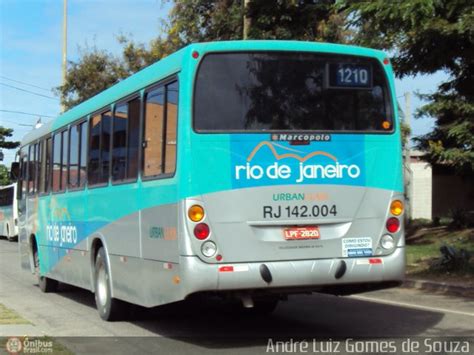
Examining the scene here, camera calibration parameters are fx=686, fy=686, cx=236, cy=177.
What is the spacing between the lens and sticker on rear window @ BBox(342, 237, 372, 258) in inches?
302

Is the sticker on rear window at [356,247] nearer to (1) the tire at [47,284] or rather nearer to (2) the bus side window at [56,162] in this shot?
(2) the bus side window at [56,162]

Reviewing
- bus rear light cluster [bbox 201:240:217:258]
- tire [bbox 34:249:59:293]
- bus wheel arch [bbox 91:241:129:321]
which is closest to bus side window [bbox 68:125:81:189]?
bus wheel arch [bbox 91:241:129:321]

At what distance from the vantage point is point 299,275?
7418 mm

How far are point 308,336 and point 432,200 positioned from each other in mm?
24284

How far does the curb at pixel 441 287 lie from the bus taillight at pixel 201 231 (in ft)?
22.8

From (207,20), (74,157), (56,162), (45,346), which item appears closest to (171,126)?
(45,346)

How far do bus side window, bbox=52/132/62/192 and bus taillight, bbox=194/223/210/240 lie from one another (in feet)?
19.1

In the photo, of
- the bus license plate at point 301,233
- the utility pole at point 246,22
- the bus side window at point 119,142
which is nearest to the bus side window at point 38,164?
the bus side window at point 119,142

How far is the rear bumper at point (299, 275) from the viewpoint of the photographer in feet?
23.4

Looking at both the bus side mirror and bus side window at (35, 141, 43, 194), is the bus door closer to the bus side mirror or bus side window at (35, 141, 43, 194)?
the bus side mirror

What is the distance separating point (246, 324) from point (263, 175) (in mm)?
2852

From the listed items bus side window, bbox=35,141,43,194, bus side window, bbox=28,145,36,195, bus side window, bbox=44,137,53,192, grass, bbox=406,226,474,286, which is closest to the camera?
bus side window, bbox=44,137,53,192

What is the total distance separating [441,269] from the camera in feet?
47.8

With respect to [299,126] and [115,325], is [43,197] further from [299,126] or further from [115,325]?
[299,126]
